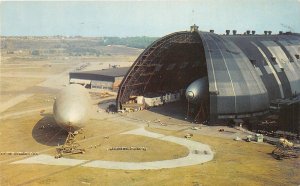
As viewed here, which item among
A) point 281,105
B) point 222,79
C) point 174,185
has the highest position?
point 222,79

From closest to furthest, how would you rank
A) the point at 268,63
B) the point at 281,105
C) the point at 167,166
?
the point at 167,166, the point at 281,105, the point at 268,63

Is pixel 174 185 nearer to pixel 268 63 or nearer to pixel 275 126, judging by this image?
pixel 275 126

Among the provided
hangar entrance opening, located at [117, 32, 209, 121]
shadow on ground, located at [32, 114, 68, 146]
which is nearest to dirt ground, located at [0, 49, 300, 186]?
shadow on ground, located at [32, 114, 68, 146]

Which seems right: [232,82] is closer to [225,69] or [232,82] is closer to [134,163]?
[225,69]

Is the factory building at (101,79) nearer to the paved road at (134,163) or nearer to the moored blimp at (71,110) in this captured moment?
the moored blimp at (71,110)

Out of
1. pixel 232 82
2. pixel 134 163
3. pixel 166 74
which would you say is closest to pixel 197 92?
pixel 232 82

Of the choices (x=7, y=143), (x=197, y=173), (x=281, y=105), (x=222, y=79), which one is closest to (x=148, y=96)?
(x=222, y=79)

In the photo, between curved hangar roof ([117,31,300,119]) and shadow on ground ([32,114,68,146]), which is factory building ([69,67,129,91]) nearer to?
curved hangar roof ([117,31,300,119])
